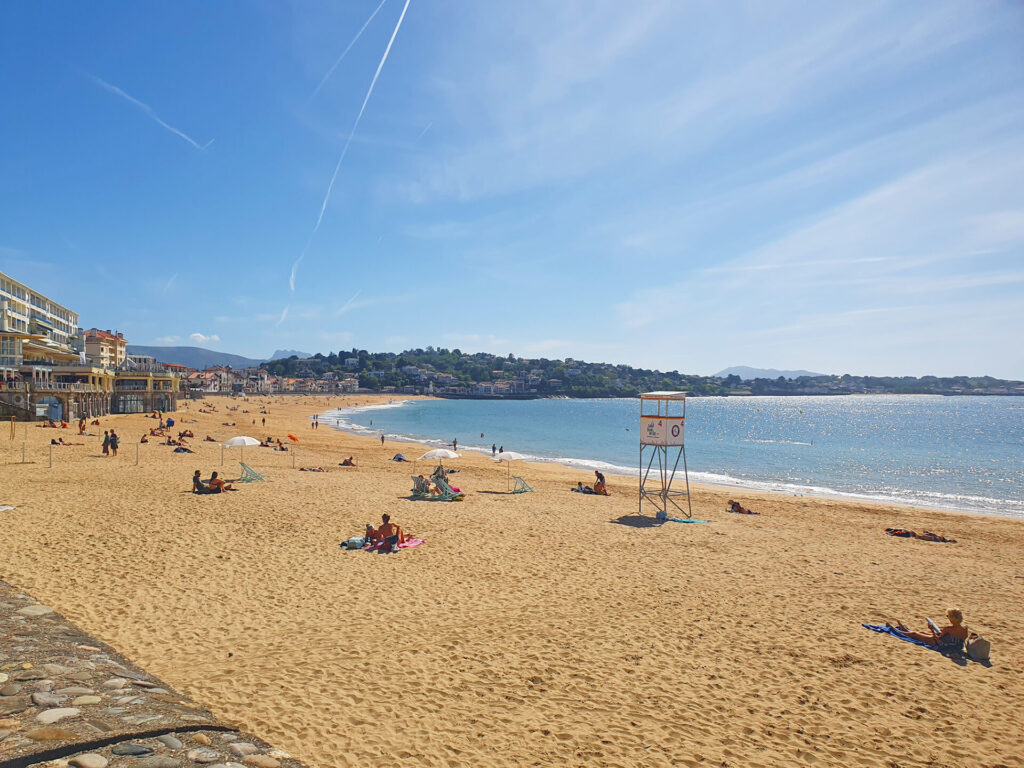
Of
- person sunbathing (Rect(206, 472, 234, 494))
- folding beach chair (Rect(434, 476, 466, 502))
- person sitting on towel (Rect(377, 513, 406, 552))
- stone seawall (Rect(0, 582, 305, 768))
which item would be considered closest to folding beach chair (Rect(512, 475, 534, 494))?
folding beach chair (Rect(434, 476, 466, 502))

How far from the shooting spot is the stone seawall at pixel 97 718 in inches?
130

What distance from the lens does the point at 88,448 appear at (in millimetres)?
24422

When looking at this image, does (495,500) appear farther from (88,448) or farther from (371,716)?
(88,448)

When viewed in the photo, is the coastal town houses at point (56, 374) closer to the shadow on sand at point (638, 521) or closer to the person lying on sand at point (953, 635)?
the shadow on sand at point (638, 521)

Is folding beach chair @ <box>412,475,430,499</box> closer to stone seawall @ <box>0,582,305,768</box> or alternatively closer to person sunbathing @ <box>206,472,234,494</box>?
person sunbathing @ <box>206,472,234,494</box>

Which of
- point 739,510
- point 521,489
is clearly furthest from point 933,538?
point 521,489

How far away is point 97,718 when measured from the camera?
3.79 meters

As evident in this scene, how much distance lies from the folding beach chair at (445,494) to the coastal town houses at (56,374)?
106ft

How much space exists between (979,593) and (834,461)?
35.9m

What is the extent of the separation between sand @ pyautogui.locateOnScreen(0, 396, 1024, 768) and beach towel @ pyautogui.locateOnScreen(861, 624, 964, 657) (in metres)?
0.19

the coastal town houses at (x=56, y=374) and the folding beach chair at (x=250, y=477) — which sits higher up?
the coastal town houses at (x=56, y=374)

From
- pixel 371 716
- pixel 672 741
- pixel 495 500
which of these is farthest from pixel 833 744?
pixel 495 500

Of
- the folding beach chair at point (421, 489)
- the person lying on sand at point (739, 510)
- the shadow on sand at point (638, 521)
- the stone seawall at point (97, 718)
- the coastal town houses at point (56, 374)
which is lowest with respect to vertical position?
the person lying on sand at point (739, 510)

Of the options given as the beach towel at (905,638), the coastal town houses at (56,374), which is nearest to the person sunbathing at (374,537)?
the beach towel at (905,638)
